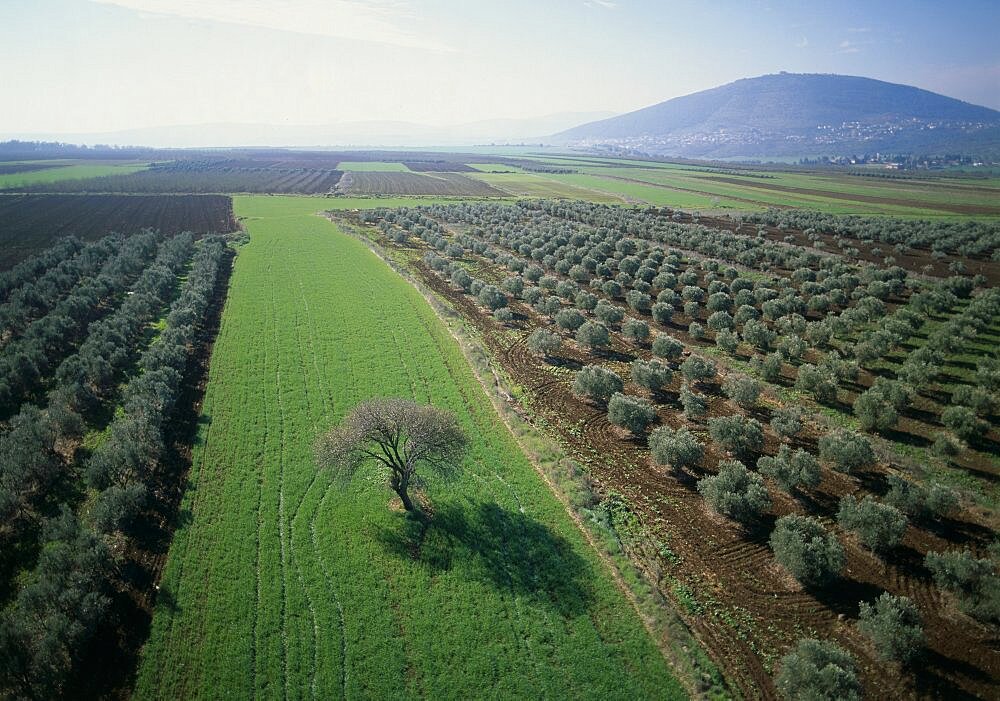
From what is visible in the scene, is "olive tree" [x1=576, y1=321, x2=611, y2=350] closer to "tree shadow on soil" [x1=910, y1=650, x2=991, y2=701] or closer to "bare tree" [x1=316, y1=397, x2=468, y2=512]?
"bare tree" [x1=316, y1=397, x2=468, y2=512]

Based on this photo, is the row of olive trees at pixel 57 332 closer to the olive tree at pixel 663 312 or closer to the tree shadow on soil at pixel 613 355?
the tree shadow on soil at pixel 613 355

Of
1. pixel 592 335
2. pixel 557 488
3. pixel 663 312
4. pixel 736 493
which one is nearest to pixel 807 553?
pixel 736 493

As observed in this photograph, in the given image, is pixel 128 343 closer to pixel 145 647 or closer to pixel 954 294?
pixel 145 647

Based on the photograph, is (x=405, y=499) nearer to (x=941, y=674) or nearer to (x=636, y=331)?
(x=941, y=674)

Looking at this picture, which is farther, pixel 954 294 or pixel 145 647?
pixel 954 294

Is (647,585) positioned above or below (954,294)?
below

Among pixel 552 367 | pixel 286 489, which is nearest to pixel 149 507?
pixel 286 489

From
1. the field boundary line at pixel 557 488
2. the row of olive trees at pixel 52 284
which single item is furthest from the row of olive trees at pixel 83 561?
the row of olive trees at pixel 52 284
